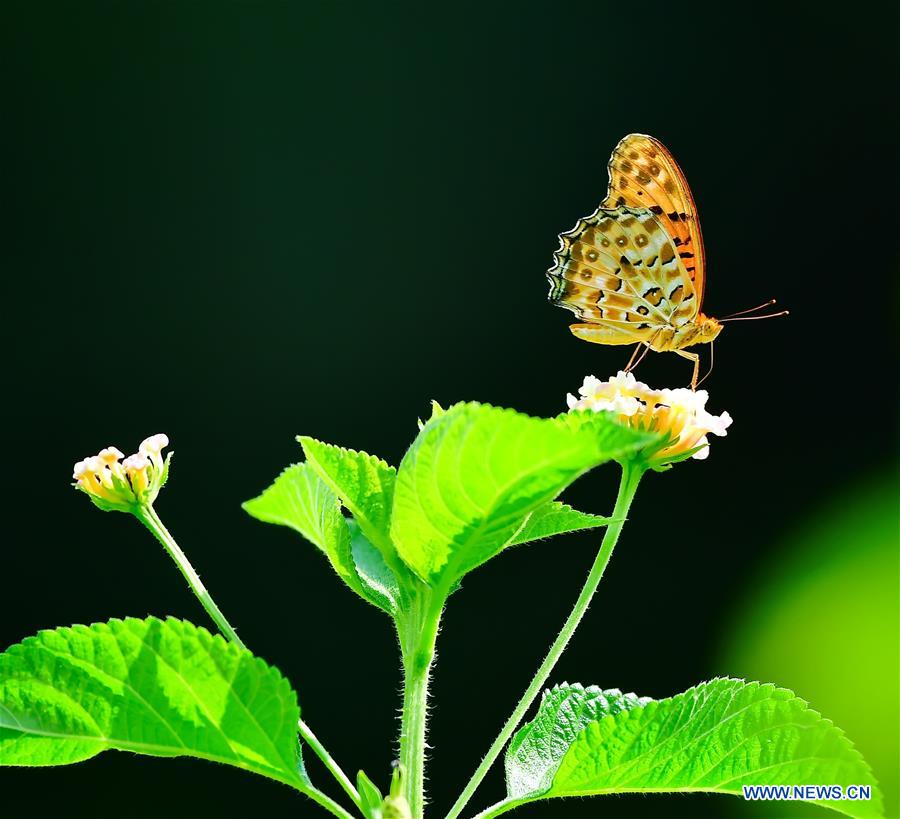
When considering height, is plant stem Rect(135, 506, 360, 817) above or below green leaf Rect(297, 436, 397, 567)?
below

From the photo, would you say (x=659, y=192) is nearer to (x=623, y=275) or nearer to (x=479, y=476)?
(x=623, y=275)

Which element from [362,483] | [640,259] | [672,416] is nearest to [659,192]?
[640,259]

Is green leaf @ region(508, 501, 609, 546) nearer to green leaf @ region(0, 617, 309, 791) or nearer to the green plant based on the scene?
the green plant

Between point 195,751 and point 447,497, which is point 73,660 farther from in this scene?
point 447,497

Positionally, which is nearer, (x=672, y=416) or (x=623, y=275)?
(x=672, y=416)

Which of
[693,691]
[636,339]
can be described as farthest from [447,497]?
[636,339]

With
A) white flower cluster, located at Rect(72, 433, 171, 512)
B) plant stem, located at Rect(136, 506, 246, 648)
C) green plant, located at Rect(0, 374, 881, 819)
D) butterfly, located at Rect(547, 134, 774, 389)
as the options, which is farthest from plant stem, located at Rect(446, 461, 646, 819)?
butterfly, located at Rect(547, 134, 774, 389)
